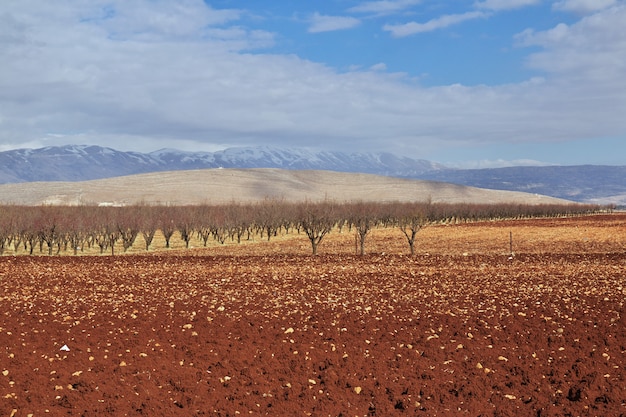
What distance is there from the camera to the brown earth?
9422 mm

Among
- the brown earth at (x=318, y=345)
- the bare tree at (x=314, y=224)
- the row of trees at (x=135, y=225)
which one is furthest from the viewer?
the row of trees at (x=135, y=225)

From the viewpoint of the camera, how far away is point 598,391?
9.60 m

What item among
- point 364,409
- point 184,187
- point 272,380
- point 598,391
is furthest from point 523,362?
point 184,187

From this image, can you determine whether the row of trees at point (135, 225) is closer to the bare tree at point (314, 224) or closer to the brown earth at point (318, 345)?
→ the bare tree at point (314, 224)

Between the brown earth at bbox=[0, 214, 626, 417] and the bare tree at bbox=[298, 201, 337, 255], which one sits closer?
the brown earth at bbox=[0, 214, 626, 417]

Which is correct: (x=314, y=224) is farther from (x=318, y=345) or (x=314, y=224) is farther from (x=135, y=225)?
(x=318, y=345)

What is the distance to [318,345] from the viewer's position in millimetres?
12461

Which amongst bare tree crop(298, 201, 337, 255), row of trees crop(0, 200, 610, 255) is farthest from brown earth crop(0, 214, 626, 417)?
row of trees crop(0, 200, 610, 255)

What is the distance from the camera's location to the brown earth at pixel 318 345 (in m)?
9.42

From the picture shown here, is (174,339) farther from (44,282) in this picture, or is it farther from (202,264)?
(202,264)

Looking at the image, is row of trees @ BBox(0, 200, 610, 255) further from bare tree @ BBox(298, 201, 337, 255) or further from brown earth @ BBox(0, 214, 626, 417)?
brown earth @ BBox(0, 214, 626, 417)

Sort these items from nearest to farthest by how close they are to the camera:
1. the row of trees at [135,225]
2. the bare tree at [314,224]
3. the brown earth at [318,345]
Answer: the brown earth at [318,345], the bare tree at [314,224], the row of trees at [135,225]

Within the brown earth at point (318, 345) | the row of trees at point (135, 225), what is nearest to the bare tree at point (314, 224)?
the row of trees at point (135, 225)

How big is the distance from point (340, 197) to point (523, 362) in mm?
187988
